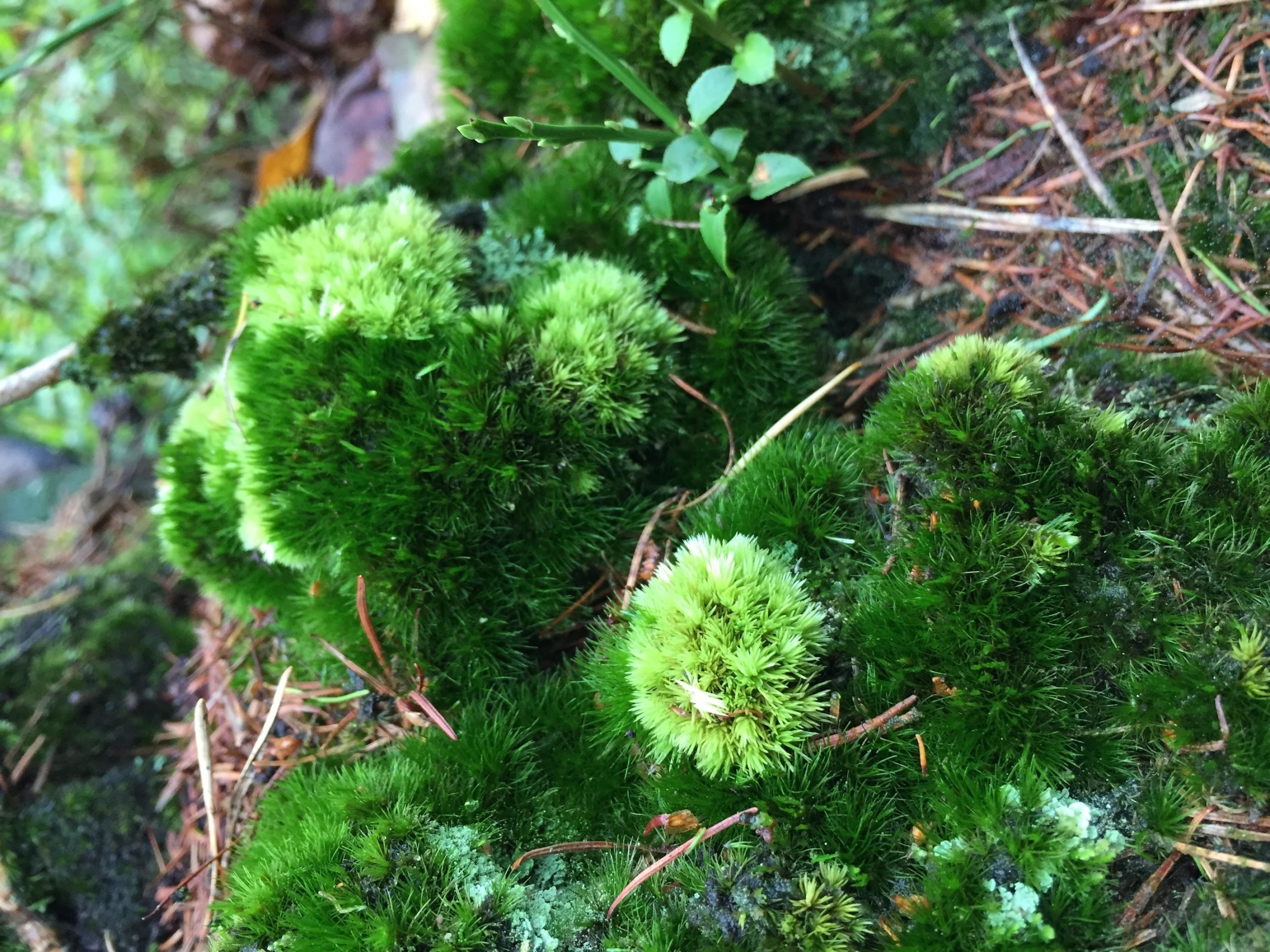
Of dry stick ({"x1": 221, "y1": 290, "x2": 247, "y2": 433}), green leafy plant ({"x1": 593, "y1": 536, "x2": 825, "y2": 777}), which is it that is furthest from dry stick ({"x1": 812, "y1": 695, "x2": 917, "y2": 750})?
dry stick ({"x1": 221, "y1": 290, "x2": 247, "y2": 433})

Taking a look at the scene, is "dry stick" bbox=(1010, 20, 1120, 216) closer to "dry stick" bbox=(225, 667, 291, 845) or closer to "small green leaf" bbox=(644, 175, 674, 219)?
"small green leaf" bbox=(644, 175, 674, 219)

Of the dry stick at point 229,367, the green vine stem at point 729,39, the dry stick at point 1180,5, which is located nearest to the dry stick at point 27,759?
the dry stick at point 229,367

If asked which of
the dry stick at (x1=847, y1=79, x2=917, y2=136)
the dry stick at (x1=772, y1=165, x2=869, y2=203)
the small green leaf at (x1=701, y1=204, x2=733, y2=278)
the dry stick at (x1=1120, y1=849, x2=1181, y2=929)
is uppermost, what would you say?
the small green leaf at (x1=701, y1=204, x2=733, y2=278)

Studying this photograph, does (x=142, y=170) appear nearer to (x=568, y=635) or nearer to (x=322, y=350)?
(x=322, y=350)

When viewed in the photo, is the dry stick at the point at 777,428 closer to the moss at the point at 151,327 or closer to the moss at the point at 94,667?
the moss at the point at 151,327

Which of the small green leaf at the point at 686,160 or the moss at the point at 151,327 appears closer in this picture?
the small green leaf at the point at 686,160

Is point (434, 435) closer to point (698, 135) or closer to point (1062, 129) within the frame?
point (698, 135)
